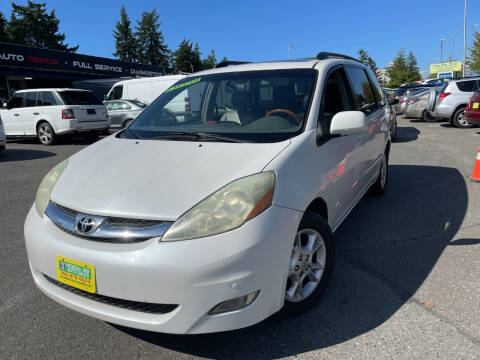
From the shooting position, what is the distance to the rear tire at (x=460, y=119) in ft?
43.3

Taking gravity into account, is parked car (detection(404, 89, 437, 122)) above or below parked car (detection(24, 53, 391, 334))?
above

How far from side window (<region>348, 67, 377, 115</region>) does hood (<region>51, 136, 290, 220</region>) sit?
1.80m

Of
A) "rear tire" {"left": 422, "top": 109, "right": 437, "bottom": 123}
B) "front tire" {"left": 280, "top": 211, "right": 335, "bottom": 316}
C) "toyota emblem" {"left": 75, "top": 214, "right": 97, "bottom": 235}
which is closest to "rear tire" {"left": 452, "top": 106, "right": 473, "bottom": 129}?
"rear tire" {"left": 422, "top": 109, "right": 437, "bottom": 123}

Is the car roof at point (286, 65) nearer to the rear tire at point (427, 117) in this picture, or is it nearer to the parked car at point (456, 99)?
the parked car at point (456, 99)

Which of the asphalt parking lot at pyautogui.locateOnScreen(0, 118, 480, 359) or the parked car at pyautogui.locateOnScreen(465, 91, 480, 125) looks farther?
the parked car at pyautogui.locateOnScreen(465, 91, 480, 125)

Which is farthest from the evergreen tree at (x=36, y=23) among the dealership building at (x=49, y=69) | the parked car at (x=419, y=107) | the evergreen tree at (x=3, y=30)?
the parked car at (x=419, y=107)

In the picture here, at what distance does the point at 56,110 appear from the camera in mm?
12148

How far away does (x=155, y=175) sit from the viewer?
7.83 feet

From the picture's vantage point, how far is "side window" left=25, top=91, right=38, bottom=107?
1266 cm

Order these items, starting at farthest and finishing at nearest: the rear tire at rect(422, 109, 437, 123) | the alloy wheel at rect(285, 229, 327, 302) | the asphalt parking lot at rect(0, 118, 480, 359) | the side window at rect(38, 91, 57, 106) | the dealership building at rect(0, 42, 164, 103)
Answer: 1. the dealership building at rect(0, 42, 164, 103)
2. the rear tire at rect(422, 109, 437, 123)
3. the side window at rect(38, 91, 57, 106)
4. the alloy wheel at rect(285, 229, 327, 302)
5. the asphalt parking lot at rect(0, 118, 480, 359)

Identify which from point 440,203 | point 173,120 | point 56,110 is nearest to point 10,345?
point 173,120

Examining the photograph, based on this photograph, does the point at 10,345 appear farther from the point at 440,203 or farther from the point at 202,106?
the point at 440,203

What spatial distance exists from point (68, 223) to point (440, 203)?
178 inches

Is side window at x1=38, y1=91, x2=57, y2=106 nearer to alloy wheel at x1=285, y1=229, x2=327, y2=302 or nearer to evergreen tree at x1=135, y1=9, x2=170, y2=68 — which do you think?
alloy wheel at x1=285, y1=229, x2=327, y2=302
